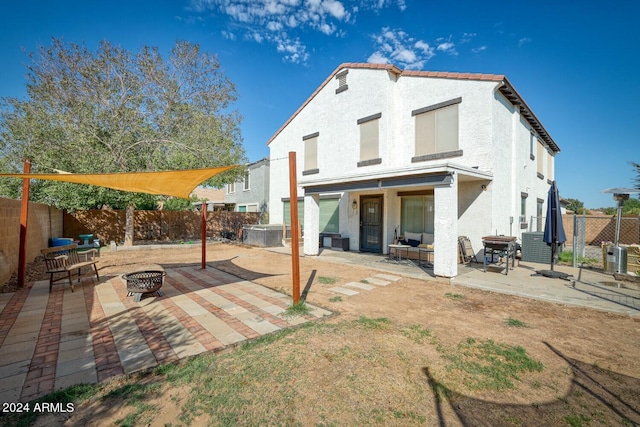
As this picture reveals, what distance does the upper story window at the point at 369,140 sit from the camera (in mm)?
11846

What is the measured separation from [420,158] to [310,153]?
647 centimetres

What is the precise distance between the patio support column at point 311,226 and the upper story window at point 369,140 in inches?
112

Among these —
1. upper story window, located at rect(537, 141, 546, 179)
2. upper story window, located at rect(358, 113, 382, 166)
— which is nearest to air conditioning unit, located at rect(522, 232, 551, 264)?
upper story window, located at rect(537, 141, 546, 179)

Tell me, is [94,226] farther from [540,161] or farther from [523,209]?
[540,161]

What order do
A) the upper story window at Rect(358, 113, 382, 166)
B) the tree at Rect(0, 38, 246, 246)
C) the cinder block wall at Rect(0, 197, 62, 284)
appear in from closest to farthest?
1. the cinder block wall at Rect(0, 197, 62, 284)
2. the upper story window at Rect(358, 113, 382, 166)
3. the tree at Rect(0, 38, 246, 246)

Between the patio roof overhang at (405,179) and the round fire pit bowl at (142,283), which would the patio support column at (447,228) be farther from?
the round fire pit bowl at (142,283)

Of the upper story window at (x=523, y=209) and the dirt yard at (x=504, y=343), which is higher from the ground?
the upper story window at (x=523, y=209)

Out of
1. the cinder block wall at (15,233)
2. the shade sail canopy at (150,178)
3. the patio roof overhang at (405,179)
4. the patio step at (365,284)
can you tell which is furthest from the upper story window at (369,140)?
the cinder block wall at (15,233)

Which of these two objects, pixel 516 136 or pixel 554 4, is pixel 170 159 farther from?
pixel 554 4

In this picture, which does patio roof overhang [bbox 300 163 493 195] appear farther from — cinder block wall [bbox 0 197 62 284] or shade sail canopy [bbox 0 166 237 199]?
cinder block wall [bbox 0 197 62 284]

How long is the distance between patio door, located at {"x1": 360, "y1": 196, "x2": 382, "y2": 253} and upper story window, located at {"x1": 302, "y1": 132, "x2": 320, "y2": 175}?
360 centimetres

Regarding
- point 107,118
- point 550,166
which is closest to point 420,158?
point 550,166

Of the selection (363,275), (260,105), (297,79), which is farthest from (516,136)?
(260,105)

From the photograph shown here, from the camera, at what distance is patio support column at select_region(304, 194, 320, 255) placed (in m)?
11.7
